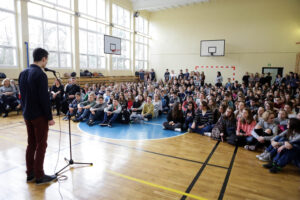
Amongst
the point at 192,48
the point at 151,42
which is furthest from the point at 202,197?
the point at 151,42

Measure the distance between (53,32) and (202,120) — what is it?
10.1m

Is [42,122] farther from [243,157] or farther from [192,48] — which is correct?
[192,48]

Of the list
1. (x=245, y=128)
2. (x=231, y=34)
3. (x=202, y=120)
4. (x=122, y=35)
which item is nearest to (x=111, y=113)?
(x=202, y=120)

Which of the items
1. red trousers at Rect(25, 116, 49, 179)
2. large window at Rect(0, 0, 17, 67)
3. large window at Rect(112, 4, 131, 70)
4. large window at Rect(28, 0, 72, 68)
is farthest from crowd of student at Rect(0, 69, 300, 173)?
large window at Rect(112, 4, 131, 70)

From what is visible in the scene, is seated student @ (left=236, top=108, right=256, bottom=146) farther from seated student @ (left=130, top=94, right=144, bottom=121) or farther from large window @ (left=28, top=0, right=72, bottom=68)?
large window @ (left=28, top=0, right=72, bottom=68)

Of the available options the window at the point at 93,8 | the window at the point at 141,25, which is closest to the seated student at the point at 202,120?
the window at the point at 93,8

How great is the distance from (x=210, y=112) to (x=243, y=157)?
6.19ft

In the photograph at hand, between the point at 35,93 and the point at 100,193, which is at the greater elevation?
the point at 35,93

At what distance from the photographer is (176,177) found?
342 centimetres

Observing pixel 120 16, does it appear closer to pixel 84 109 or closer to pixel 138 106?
pixel 138 106

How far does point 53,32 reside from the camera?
11750 millimetres

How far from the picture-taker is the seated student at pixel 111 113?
6790mm

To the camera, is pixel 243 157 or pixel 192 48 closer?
pixel 243 157

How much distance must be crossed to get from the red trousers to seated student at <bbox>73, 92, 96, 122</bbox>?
4157 mm
